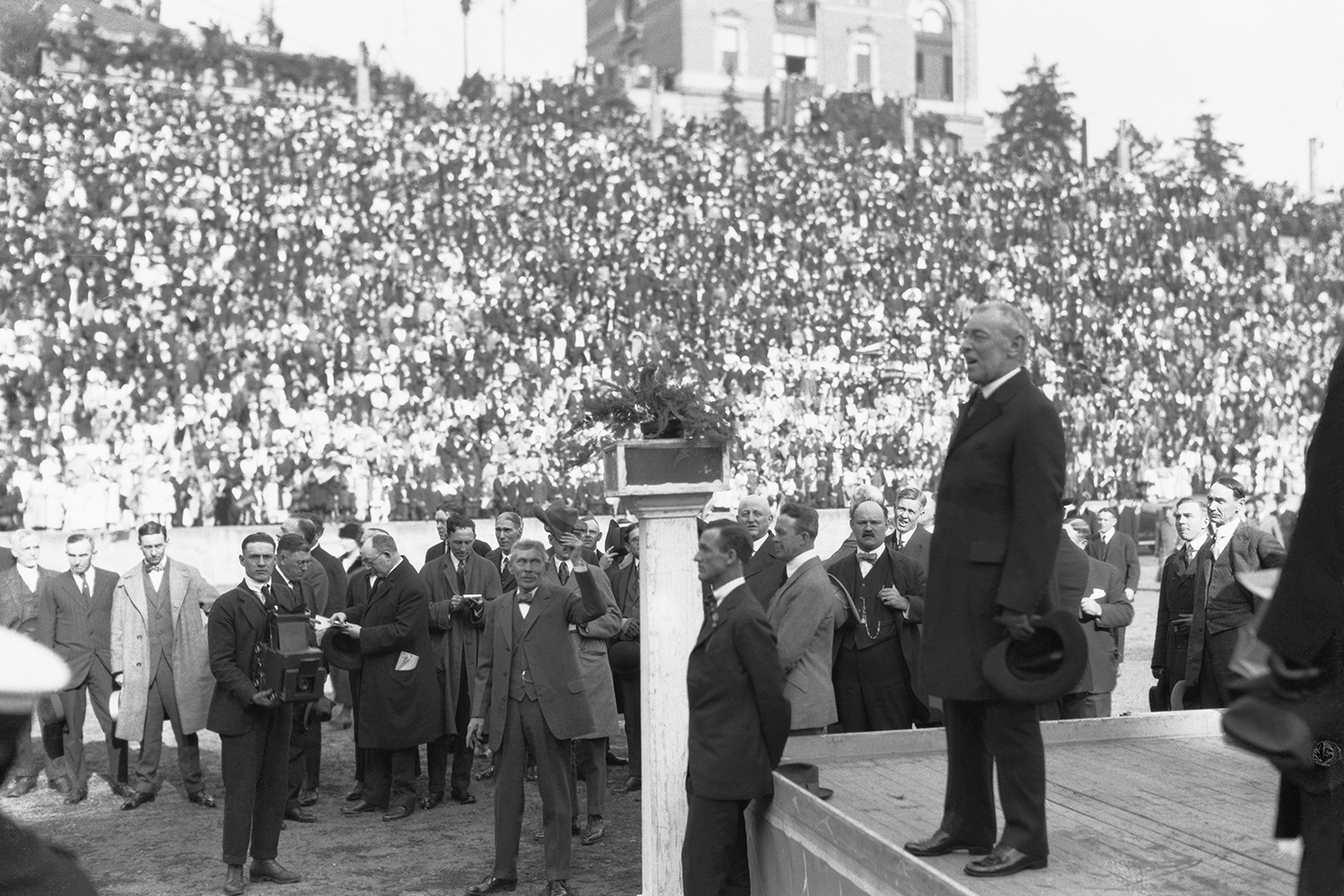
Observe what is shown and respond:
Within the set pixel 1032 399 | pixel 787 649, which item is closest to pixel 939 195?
pixel 787 649

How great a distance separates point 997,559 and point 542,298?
22871 mm

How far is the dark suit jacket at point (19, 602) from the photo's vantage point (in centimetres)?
1019

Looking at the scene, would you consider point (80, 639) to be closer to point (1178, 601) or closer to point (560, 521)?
point (560, 521)

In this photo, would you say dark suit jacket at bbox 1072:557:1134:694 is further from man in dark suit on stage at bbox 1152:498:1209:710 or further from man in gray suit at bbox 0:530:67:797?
man in gray suit at bbox 0:530:67:797

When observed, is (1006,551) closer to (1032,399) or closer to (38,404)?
(1032,399)

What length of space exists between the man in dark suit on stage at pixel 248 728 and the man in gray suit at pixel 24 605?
2771 millimetres

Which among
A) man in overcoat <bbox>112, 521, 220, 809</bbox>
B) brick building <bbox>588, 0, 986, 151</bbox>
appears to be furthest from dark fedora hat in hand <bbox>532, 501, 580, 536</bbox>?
brick building <bbox>588, 0, 986, 151</bbox>

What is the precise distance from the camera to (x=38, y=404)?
2105 cm

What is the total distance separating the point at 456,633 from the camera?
10211 mm

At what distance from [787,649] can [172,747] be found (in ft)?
21.9

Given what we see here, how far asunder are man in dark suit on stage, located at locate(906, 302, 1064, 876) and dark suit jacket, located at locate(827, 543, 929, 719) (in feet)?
11.2

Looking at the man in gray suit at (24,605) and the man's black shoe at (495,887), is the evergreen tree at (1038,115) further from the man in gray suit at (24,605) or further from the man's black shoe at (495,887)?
the man's black shoe at (495,887)

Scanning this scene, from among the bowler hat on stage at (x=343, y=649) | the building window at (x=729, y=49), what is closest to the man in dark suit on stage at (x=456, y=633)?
the bowler hat on stage at (x=343, y=649)

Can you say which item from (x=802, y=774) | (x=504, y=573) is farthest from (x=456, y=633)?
(x=802, y=774)
